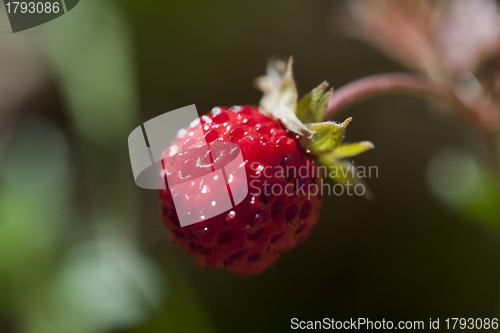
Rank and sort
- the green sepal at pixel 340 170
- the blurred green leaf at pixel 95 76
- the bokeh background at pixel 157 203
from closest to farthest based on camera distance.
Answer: the green sepal at pixel 340 170 < the bokeh background at pixel 157 203 < the blurred green leaf at pixel 95 76

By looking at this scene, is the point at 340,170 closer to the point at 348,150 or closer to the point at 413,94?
the point at 348,150

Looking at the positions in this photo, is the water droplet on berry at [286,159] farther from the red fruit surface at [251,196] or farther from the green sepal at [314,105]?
the green sepal at [314,105]

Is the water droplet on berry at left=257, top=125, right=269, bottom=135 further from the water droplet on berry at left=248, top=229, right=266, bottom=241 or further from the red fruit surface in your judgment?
the water droplet on berry at left=248, top=229, right=266, bottom=241

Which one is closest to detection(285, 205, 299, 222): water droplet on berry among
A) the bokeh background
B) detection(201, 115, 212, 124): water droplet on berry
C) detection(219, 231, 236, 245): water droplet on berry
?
detection(219, 231, 236, 245): water droplet on berry

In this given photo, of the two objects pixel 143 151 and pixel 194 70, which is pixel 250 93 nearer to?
pixel 194 70

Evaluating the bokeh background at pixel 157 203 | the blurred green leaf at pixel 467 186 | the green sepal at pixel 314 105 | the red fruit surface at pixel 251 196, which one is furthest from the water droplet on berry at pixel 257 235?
the blurred green leaf at pixel 467 186

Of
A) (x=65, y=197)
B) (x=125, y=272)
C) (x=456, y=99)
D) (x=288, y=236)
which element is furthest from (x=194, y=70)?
(x=288, y=236)

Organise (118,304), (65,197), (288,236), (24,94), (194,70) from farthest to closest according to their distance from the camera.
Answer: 1. (194,70)
2. (24,94)
3. (65,197)
4. (118,304)
5. (288,236)
